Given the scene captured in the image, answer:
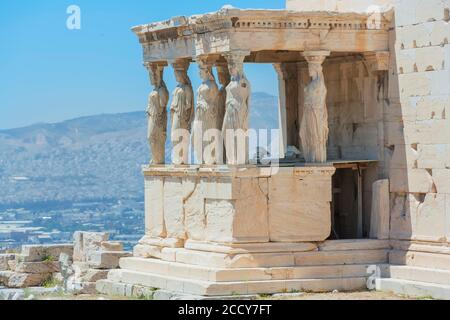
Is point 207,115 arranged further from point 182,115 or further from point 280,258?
point 280,258

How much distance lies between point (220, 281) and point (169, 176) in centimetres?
284

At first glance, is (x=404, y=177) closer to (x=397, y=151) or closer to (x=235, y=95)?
(x=397, y=151)

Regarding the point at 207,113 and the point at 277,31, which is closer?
the point at 277,31

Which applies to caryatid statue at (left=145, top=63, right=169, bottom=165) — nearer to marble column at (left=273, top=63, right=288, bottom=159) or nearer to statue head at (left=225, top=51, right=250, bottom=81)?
marble column at (left=273, top=63, right=288, bottom=159)

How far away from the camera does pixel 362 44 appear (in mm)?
28688

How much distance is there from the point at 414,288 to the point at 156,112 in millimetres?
5607

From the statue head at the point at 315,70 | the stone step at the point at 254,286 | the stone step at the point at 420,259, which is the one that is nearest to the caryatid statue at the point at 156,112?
the stone step at the point at 254,286

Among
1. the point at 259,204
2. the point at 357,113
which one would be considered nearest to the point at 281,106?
the point at 357,113

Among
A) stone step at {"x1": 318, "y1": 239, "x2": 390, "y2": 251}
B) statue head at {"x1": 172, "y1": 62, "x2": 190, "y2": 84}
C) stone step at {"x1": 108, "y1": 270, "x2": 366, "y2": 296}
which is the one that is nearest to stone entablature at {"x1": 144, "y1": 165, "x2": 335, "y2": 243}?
stone step at {"x1": 318, "y1": 239, "x2": 390, "y2": 251}

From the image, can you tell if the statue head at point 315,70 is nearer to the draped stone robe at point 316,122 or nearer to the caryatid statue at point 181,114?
the draped stone robe at point 316,122

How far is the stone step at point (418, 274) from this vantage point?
89.6 feet

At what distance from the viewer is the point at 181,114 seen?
2978cm

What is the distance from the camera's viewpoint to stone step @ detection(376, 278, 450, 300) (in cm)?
2705

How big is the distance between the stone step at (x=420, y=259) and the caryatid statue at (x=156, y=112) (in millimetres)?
4405
